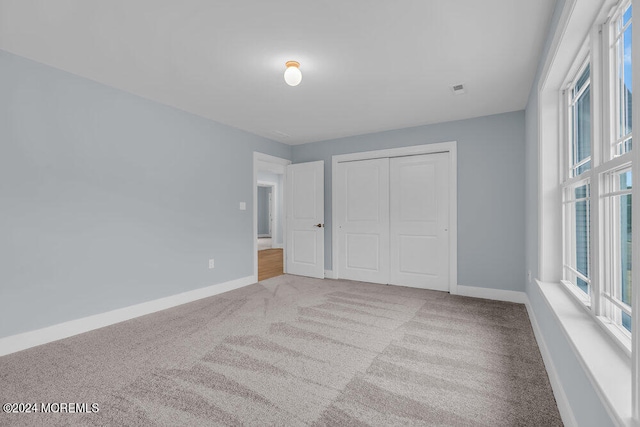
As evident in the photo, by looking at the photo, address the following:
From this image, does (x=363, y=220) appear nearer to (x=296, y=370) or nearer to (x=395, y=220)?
(x=395, y=220)

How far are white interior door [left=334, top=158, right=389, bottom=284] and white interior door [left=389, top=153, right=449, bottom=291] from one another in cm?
14

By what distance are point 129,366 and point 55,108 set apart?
2.33m

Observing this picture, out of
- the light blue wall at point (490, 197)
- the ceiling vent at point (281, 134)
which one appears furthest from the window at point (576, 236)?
the ceiling vent at point (281, 134)

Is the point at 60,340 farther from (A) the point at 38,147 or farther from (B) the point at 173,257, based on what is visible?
(A) the point at 38,147

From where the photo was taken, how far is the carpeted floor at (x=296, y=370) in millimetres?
1640

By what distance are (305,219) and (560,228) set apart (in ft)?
12.1

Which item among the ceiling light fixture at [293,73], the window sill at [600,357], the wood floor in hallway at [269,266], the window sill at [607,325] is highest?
the ceiling light fixture at [293,73]

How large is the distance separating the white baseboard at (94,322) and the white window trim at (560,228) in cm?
367

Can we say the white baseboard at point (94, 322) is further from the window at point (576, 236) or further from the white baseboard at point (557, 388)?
the window at point (576, 236)

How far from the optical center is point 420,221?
14.4 feet

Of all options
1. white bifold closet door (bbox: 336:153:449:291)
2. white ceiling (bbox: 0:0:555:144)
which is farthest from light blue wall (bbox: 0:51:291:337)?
white bifold closet door (bbox: 336:153:449:291)

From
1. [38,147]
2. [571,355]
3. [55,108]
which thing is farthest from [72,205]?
[571,355]

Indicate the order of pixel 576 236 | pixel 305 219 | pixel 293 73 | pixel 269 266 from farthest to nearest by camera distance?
pixel 269 266, pixel 305 219, pixel 293 73, pixel 576 236

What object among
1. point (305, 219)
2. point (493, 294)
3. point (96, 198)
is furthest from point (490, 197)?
point (96, 198)
